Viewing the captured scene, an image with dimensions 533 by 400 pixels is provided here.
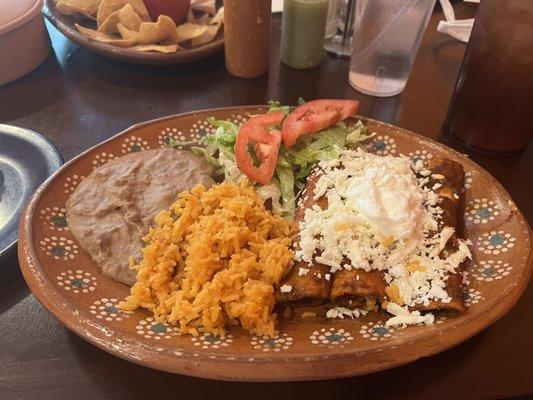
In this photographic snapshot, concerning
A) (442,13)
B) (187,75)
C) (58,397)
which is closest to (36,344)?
(58,397)

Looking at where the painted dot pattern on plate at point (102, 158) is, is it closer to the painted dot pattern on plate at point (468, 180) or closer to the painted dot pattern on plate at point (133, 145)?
the painted dot pattern on plate at point (133, 145)

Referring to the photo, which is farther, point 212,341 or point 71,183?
point 71,183

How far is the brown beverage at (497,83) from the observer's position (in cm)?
168

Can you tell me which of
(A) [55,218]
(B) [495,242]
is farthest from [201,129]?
(B) [495,242]

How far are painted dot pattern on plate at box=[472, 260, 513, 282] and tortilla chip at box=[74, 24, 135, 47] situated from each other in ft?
5.97

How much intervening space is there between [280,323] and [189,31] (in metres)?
1.67

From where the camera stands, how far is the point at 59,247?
4.73ft

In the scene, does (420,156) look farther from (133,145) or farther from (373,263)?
(133,145)

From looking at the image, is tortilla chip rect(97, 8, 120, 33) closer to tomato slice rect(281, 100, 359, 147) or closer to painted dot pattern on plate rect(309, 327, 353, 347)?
tomato slice rect(281, 100, 359, 147)

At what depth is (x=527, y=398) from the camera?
1.27 meters

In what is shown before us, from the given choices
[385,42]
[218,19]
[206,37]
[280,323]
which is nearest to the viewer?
[280,323]

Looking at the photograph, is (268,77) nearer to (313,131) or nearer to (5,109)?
(313,131)

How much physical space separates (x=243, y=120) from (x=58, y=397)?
3.92 feet

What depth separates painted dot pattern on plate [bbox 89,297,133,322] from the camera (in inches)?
49.9
